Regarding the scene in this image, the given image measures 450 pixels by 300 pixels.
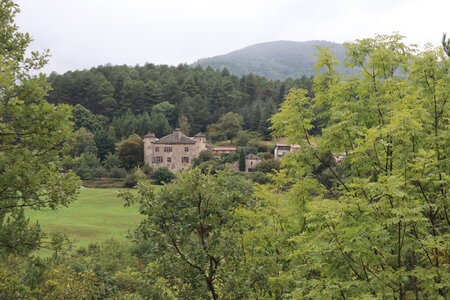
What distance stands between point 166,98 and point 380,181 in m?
105

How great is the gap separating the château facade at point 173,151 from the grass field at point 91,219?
1970 centimetres

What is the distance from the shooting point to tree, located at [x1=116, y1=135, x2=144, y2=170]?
71.6 metres

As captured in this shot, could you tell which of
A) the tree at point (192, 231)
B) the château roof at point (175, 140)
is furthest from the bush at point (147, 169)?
the tree at point (192, 231)

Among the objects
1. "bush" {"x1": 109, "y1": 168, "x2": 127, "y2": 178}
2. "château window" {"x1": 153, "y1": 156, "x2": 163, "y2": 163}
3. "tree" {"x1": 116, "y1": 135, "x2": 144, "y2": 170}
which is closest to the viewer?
"bush" {"x1": 109, "y1": 168, "x2": 127, "y2": 178}

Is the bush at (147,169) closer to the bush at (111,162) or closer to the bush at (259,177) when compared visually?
the bush at (111,162)

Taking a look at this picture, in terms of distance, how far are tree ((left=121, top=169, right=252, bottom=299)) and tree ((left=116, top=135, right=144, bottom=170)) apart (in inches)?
2624

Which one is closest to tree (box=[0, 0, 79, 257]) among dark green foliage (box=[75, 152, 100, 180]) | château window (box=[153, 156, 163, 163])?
dark green foliage (box=[75, 152, 100, 180])

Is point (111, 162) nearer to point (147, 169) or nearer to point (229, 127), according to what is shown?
point (147, 169)

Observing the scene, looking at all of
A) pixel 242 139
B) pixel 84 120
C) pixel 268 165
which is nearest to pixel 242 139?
pixel 242 139

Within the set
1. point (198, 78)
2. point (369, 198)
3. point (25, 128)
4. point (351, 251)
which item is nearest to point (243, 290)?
point (351, 251)

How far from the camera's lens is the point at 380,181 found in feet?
22.7

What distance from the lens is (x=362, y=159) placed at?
28.4 feet

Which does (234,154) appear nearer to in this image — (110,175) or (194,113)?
(110,175)

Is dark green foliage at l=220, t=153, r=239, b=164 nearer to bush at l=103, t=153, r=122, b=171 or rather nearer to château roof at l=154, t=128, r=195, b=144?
château roof at l=154, t=128, r=195, b=144
